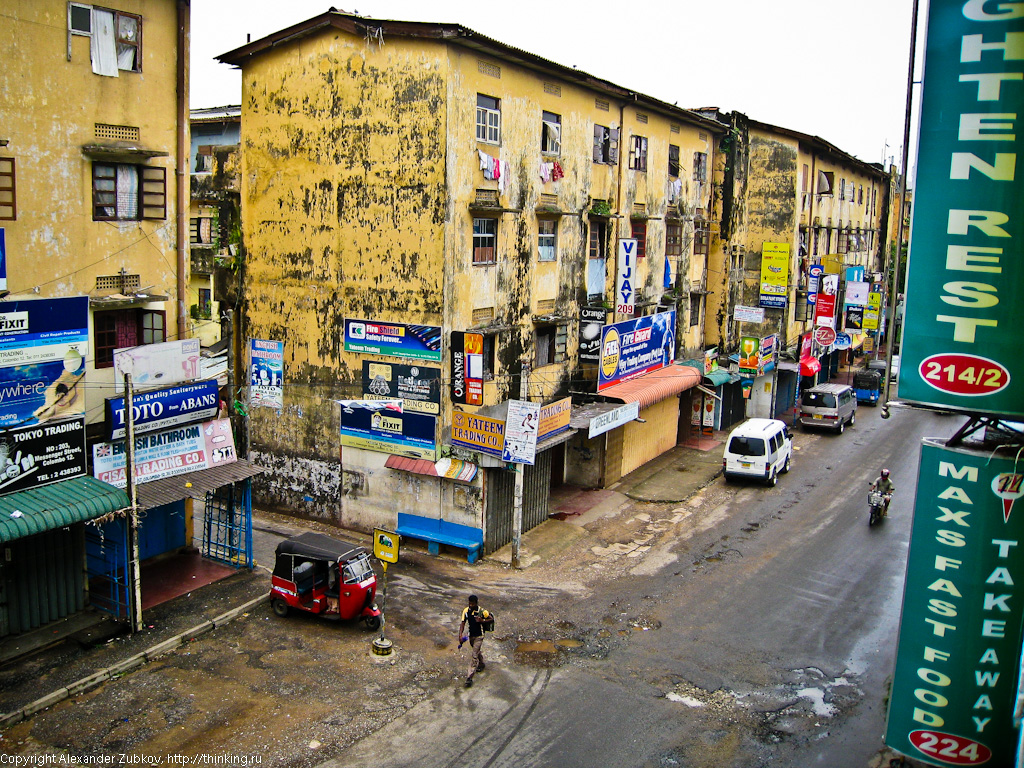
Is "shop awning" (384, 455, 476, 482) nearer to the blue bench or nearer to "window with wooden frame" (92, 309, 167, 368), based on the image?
the blue bench

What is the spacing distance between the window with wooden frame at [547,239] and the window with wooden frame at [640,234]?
16.5 ft

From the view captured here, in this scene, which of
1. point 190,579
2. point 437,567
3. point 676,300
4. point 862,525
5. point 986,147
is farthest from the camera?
point 676,300

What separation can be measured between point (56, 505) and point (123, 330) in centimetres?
423

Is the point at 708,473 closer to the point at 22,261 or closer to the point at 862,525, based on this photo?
the point at 862,525

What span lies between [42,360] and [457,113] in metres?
11.1

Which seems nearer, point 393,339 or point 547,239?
point 393,339

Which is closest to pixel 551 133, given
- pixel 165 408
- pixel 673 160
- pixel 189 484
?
pixel 673 160

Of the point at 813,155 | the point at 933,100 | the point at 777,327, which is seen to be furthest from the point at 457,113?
the point at 813,155

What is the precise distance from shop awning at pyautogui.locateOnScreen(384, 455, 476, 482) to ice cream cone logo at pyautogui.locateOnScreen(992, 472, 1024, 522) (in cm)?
1282

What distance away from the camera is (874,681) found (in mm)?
15891

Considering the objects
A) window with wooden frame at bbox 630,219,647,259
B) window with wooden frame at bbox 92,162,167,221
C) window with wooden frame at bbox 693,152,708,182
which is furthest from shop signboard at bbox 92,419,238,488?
window with wooden frame at bbox 693,152,708,182

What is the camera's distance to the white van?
28.7m

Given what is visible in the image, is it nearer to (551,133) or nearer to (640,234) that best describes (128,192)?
(551,133)

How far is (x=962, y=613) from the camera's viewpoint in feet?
37.4
